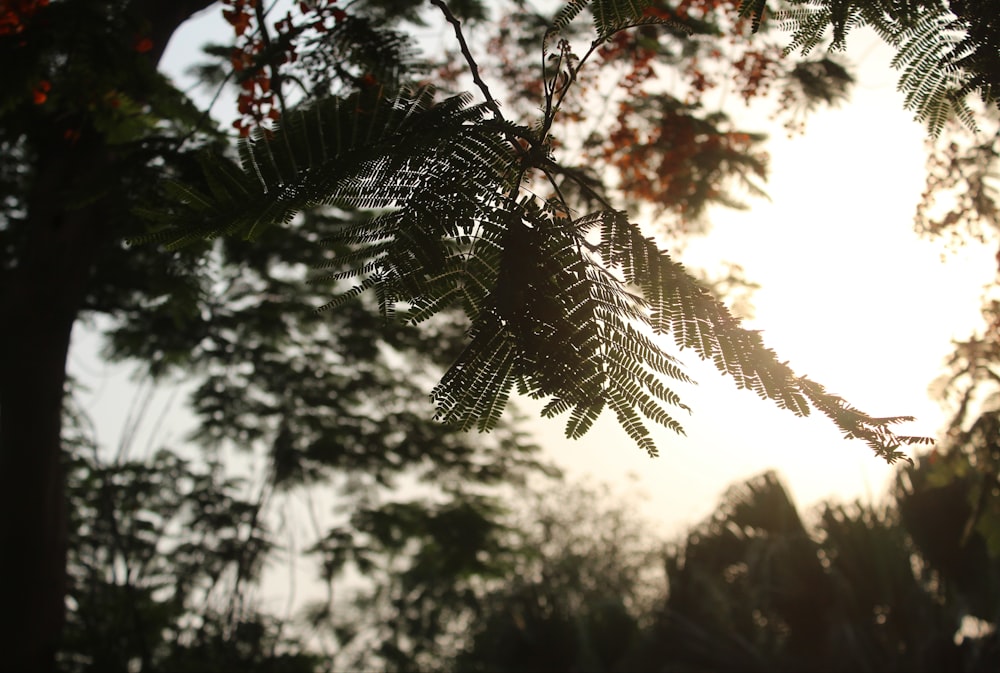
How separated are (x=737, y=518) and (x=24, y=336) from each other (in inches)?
290

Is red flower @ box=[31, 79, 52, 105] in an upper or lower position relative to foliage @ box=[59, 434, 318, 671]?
upper

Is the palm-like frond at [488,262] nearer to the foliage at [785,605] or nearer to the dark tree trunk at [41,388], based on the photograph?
the dark tree trunk at [41,388]

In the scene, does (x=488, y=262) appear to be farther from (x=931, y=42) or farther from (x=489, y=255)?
(x=931, y=42)

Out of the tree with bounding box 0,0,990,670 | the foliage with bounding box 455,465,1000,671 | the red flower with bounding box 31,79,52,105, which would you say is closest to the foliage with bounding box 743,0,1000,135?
the tree with bounding box 0,0,990,670

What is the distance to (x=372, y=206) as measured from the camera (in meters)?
1.81

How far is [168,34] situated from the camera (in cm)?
536

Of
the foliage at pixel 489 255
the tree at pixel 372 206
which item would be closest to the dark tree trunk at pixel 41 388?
the tree at pixel 372 206

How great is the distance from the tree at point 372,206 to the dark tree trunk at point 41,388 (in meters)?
0.02

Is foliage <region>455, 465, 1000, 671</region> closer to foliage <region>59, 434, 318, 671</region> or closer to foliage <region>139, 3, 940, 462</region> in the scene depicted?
foliage <region>59, 434, 318, 671</region>

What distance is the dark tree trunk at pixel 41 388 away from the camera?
5.27 metres

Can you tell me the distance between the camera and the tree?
A: 5.82 ft

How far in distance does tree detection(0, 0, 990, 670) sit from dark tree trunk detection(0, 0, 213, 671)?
16mm

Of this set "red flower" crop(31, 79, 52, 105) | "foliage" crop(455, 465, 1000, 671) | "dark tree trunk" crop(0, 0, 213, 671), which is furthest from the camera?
"foliage" crop(455, 465, 1000, 671)

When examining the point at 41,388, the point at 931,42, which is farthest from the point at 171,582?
the point at 931,42
